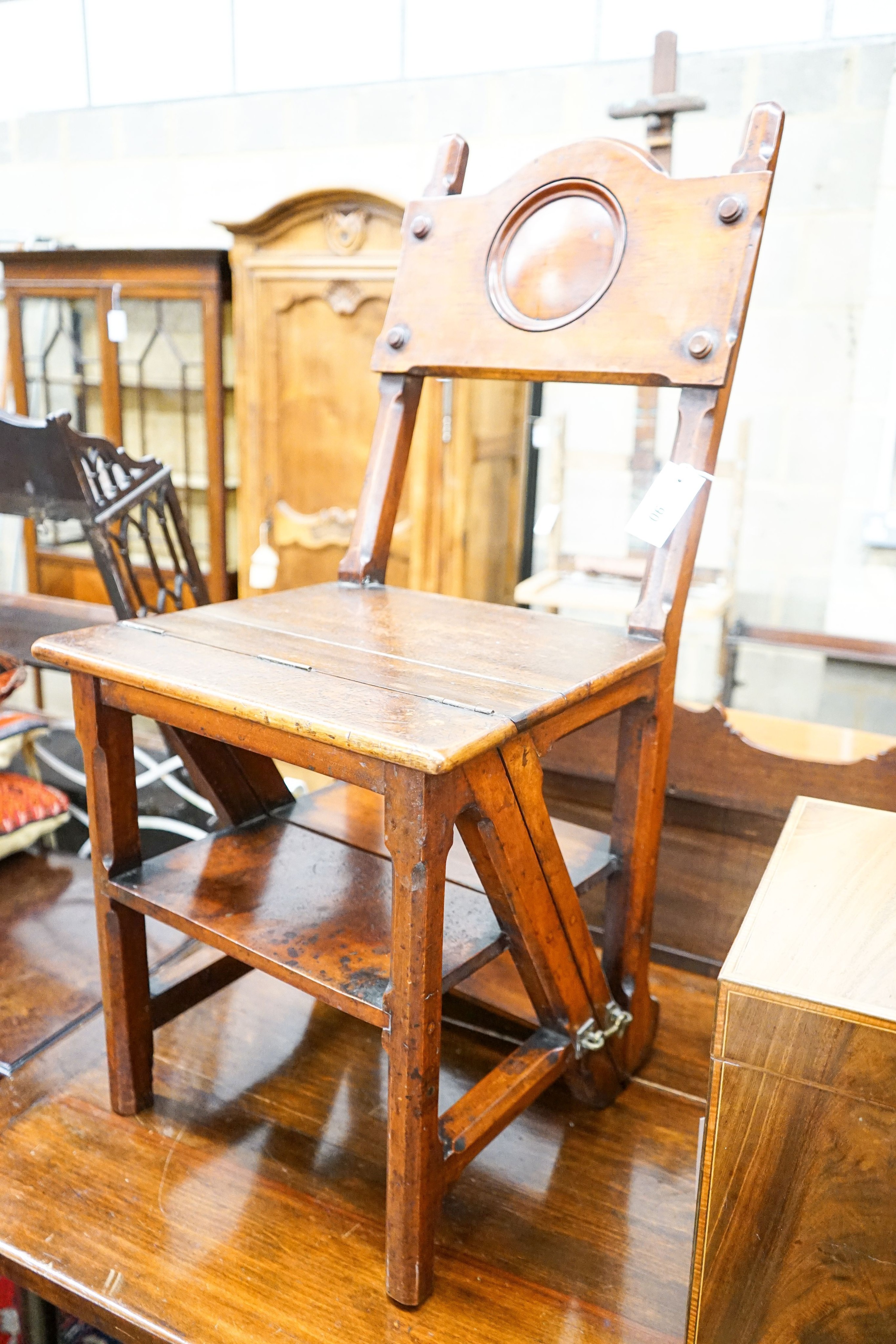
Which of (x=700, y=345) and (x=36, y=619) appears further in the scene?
(x=36, y=619)

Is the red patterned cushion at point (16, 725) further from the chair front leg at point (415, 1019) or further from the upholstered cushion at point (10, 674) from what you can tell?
the chair front leg at point (415, 1019)

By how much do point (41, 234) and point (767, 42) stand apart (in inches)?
117

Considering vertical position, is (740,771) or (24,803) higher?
(740,771)

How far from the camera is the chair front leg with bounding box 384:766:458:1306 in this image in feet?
2.91

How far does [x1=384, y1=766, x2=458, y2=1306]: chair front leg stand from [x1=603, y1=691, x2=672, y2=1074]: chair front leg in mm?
402

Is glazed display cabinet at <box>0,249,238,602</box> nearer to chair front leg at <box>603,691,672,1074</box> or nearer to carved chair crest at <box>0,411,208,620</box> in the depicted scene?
carved chair crest at <box>0,411,208,620</box>

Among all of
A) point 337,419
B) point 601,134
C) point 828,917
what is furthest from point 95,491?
point 601,134

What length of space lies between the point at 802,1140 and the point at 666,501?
2.30 feet

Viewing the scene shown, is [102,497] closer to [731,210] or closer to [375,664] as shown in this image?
[375,664]

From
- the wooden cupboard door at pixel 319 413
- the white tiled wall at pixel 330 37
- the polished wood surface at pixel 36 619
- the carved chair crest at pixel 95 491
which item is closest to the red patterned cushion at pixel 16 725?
the carved chair crest at pixel 95 491

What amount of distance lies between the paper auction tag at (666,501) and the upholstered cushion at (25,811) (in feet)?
4.41

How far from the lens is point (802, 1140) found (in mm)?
797

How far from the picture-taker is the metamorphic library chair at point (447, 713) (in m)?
0.95

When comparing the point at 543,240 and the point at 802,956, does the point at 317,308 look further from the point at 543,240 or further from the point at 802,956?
the point at 802,956
